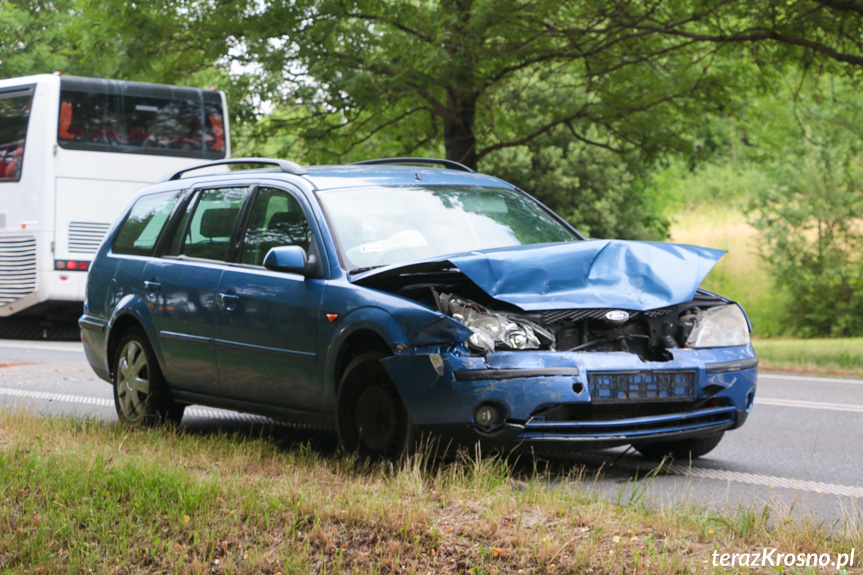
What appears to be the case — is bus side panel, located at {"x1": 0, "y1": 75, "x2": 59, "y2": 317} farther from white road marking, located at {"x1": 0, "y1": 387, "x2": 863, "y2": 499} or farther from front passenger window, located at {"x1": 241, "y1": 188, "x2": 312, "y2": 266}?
white road marking, located at {"x1": 0, "y1": 387, "x2": 863, "y2": 499}

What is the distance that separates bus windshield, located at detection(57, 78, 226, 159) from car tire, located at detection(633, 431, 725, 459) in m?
13.2

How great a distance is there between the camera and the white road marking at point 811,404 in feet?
33.2

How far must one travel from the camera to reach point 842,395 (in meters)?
11.4

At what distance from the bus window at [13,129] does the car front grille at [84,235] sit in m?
1.23

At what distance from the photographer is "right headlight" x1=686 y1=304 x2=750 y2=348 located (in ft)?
20.1

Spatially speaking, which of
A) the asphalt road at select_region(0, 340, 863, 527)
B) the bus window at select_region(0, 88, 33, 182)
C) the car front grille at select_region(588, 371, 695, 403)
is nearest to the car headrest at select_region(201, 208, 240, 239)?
the asphalt road at select_region(0, 340, 863, 527)

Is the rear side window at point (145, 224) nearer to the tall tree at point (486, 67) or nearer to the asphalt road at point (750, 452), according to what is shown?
the asphalt road at point (750, 452)

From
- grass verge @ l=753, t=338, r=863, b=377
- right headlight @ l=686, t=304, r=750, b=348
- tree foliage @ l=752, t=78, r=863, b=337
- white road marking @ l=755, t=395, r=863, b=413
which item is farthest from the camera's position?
tree foliage @ l=752, t=78, r=863, b=337

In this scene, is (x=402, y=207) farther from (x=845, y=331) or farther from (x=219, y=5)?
(x=845, y=331)

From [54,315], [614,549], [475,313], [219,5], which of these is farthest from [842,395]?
[54,315]

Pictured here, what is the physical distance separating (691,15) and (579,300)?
10521 mm

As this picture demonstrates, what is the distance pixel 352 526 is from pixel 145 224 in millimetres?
4424

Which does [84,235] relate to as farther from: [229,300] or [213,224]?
[229,300]

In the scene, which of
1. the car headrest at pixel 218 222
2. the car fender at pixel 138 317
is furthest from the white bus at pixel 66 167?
the car headrest at pixel 218 222
